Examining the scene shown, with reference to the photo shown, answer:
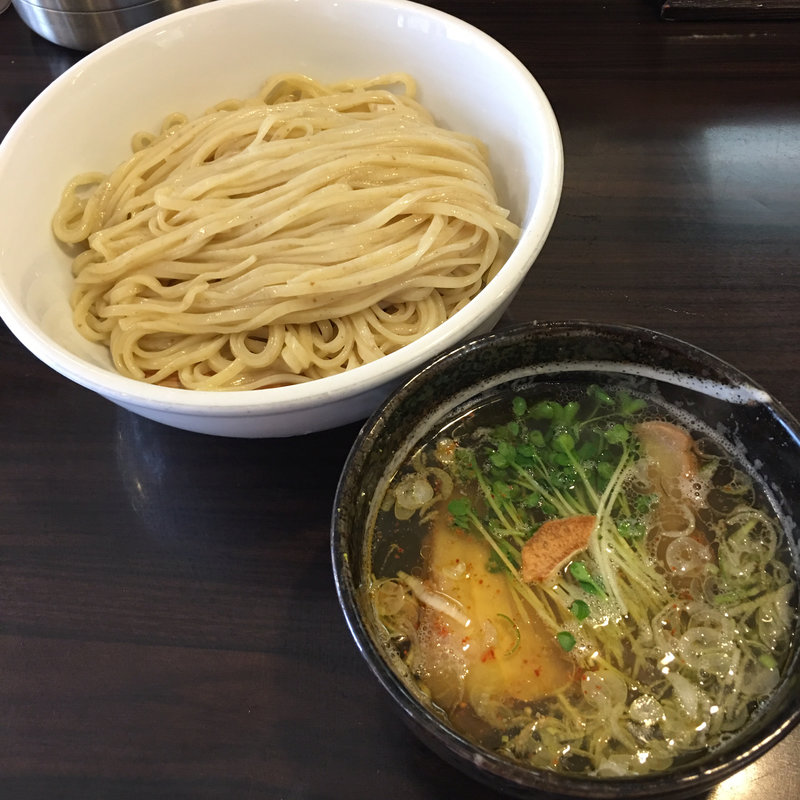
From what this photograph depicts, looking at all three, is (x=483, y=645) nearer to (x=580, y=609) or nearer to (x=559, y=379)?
(x=580, y=609)

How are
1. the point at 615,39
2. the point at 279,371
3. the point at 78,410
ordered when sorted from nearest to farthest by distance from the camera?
the point at 279,371
the point at 78,410
the point at 615,39

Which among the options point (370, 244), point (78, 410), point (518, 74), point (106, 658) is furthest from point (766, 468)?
point (78, 410)

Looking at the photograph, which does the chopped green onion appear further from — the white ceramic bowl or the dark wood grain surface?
the white ceramic bowl

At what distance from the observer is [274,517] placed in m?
1.40

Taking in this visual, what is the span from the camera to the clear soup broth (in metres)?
1.03

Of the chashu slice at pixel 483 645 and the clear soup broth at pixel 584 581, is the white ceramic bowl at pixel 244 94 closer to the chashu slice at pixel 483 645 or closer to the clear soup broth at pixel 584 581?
the clear soup broth at pixel 584 581

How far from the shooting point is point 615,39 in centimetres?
224

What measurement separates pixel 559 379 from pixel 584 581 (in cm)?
36

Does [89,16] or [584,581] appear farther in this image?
[89,16]

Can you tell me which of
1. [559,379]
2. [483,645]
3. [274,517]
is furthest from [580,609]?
[274,517]

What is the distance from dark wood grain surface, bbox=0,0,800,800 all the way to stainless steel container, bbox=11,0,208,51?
251 millimetres

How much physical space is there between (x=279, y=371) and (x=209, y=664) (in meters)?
0.54

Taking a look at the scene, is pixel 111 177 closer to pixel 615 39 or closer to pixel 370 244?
pixel 370 244

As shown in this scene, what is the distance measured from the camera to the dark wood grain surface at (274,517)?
1162mm
